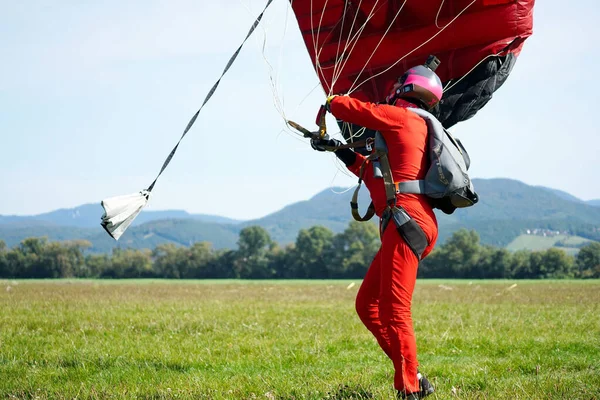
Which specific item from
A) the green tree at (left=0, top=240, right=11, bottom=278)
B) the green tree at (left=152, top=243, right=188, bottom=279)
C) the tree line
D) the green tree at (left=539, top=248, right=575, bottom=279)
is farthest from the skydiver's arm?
the green tree at (left=0, top=240, right=11, bottom=278)

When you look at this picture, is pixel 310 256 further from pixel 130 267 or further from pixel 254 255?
pixel 130 267

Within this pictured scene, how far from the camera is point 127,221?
588cm

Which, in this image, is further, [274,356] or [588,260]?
[588,260]

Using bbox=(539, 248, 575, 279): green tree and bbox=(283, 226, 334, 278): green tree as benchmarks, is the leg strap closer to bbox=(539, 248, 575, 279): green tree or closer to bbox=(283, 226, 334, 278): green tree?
bbox=(539, 248, 575, 279): green tree

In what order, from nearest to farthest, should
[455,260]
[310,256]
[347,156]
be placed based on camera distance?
[347,156] → [455,260] → [310,256]

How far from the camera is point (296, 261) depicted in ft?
298

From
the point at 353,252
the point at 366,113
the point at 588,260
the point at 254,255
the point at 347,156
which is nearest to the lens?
the point at 366,113

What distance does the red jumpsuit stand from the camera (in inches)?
193

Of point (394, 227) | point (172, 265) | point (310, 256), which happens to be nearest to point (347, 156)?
point (394, 227)

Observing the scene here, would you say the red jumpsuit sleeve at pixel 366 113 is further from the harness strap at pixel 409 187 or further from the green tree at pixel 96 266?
the green tree at pixel 96 266

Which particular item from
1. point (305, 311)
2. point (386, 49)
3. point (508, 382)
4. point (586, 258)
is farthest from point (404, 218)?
point (586, 258)

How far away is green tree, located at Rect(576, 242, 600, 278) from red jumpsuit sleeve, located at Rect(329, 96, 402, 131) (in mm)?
77494

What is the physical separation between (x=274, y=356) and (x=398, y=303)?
290cm

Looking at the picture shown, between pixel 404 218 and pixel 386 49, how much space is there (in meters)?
2.94
